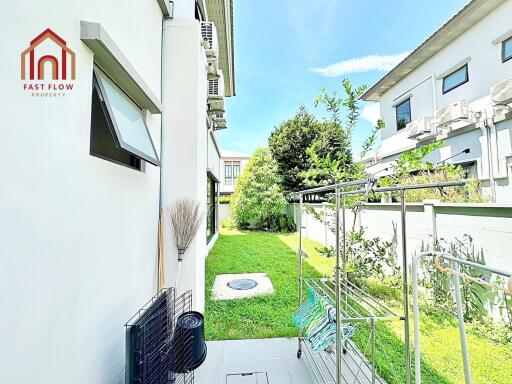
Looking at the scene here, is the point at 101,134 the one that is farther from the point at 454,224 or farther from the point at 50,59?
the point at 454,224

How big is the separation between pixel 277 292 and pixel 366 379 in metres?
2.29

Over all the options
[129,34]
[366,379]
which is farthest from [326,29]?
[366,379]

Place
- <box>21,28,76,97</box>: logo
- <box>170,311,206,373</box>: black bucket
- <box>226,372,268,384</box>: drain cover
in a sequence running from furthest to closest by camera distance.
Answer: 1. <box>226,372,268,384</box>: drain cover
2. <box>170,311,206,373</box>: black bucket
3. <box>21,28,76,97</box>: logo

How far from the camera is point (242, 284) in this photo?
5.07 metres

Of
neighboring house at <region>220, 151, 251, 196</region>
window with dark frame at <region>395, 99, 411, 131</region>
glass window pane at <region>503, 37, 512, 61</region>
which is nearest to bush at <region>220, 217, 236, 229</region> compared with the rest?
neighboring house at <region>220, 151, 251, 196</region>

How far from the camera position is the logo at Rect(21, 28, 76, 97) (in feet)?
Result: 3.97

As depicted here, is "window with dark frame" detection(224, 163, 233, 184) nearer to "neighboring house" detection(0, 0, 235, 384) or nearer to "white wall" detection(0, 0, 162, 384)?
"neighboring house" detection(0, 0, 235, 384)

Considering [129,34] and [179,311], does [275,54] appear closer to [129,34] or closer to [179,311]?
[129,34]

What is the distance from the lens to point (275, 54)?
390 inches

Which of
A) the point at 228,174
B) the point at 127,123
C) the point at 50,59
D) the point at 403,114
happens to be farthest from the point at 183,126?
the point at 228,174

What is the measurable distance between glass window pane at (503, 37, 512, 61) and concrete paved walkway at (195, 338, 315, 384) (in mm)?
8787

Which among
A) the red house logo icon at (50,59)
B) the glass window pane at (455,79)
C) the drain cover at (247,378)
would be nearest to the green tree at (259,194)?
the glass window pane at (455,79)

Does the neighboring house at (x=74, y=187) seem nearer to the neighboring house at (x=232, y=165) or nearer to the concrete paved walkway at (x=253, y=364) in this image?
the concrete paved walkway at (x=253, y=364)

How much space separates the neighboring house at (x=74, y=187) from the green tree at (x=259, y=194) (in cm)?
977
